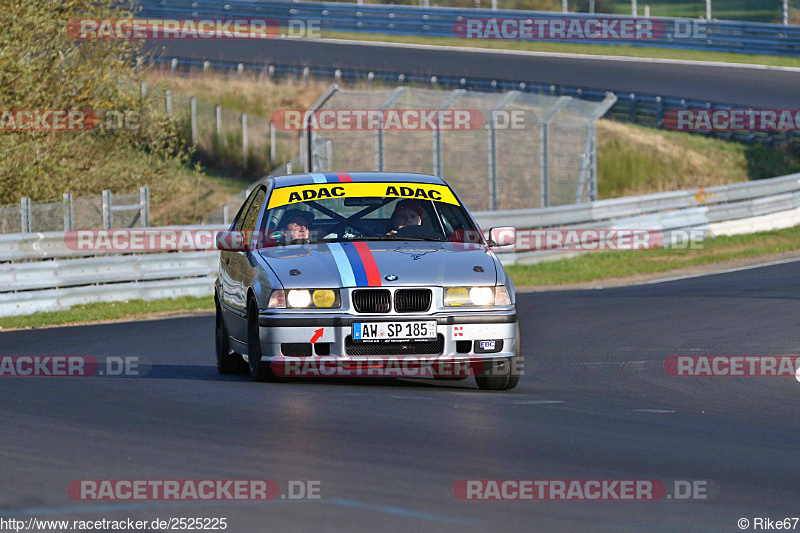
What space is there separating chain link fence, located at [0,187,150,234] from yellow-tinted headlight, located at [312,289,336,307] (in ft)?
35.4

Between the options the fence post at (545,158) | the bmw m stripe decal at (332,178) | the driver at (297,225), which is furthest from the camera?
the fence post at (545,158)

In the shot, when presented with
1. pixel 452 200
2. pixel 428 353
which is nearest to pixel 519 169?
pixel 452 200

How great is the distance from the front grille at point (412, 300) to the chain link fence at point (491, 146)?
14.5 metres

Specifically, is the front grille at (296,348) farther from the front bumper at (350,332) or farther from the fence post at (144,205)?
the fence post at (144,205)

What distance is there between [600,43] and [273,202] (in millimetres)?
33956

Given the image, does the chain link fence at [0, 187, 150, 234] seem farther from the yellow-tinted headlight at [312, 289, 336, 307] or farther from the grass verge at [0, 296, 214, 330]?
the yellow-tinted headlight at [312, 289, 336, 307]

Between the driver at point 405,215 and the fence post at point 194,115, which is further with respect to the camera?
the fence post at point 194,115

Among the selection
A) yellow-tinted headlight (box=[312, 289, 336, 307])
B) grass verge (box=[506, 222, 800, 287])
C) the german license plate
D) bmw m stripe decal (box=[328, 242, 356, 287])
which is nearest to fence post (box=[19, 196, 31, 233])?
grass verge (box=[506, 222, 800, 287])

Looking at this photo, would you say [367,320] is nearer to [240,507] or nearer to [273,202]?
[273,202]

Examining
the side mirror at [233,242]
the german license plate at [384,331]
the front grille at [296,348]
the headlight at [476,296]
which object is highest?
the side mirror at [233,242]

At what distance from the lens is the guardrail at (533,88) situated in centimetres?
3259

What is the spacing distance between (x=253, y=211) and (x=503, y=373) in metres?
2.74

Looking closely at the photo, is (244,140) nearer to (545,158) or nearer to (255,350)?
(545,158)

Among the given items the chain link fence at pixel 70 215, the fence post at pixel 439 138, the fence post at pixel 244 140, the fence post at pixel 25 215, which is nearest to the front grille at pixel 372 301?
the chain link fence at pixel 70 215
